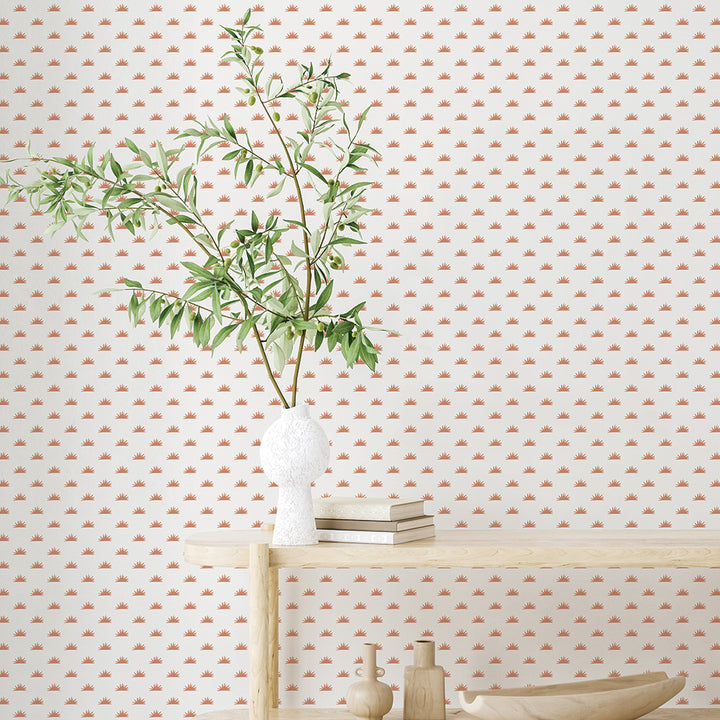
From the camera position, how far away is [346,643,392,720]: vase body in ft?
5.16

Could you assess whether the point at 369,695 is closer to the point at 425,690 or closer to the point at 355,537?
the point at 425,690

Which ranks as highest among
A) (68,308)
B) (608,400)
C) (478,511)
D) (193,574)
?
(68,308)

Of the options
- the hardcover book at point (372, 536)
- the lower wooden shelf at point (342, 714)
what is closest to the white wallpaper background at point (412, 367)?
the lower wooden shelf at point (342, 714)

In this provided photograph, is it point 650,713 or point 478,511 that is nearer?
point 650,713

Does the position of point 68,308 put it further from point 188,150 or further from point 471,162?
point 471,162

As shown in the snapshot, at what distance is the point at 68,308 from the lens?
1.86 meters

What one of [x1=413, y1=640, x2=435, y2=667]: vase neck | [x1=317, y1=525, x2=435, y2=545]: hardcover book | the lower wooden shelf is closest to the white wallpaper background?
the lower wooden shelf

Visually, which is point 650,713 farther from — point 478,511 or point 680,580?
point 478,511

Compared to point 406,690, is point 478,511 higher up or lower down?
higher up

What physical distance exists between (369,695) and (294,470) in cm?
44

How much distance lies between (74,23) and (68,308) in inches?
24.5

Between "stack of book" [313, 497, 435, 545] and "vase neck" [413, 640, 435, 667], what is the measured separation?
214 mm

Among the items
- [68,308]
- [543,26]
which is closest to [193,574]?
[68,308]

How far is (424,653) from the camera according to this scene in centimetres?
162
